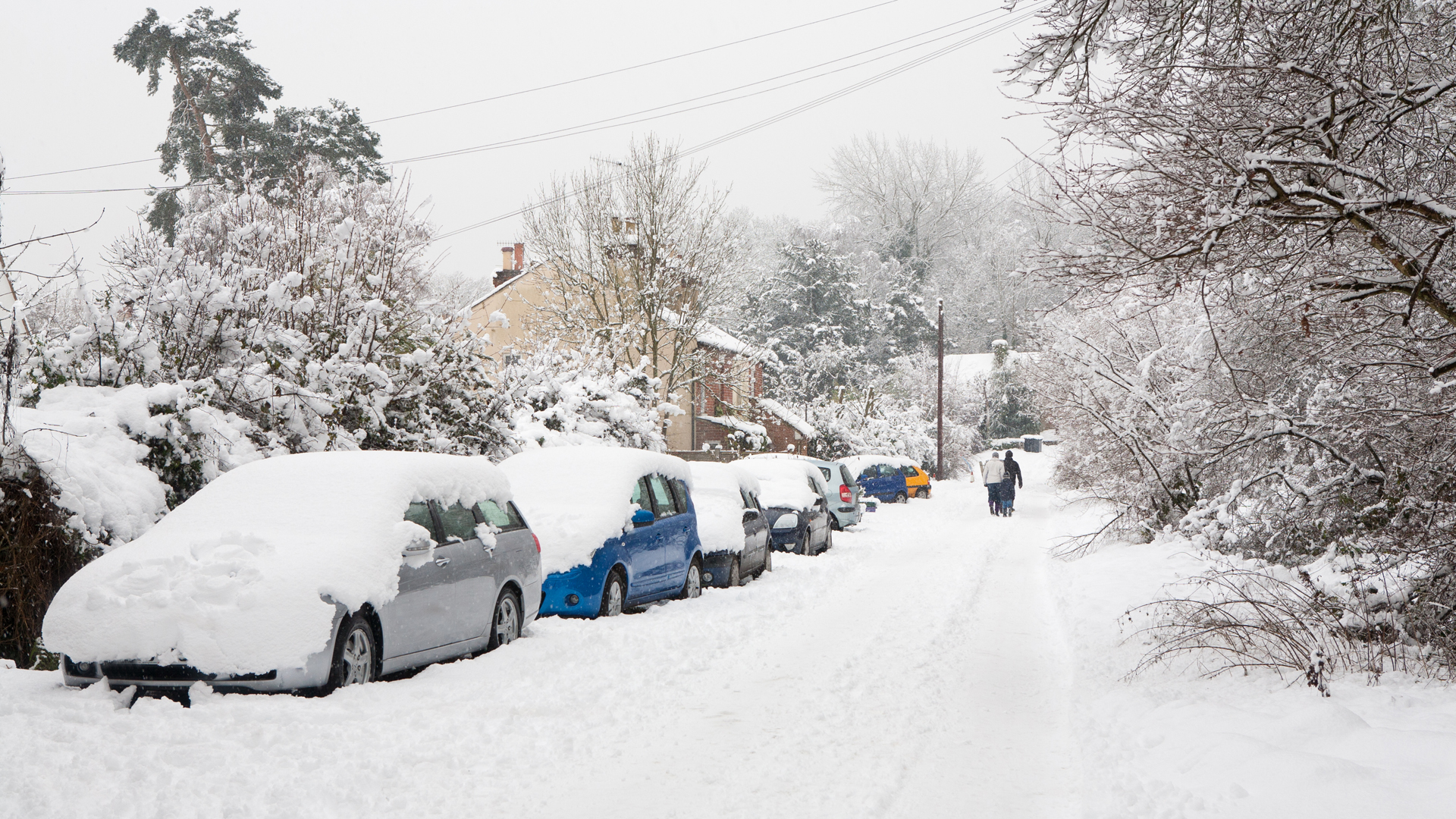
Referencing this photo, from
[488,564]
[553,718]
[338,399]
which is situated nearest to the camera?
[553,718]

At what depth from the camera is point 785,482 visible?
19844 millimetres

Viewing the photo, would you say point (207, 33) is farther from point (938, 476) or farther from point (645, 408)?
point (938, 476)

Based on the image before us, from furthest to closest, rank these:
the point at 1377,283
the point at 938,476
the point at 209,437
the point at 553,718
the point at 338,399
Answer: the point at 938,476
the point at 338,399
the point at 209,437
the point at 553,718
the point at 1377,283

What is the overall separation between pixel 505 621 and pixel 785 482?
11.1m

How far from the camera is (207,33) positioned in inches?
1331

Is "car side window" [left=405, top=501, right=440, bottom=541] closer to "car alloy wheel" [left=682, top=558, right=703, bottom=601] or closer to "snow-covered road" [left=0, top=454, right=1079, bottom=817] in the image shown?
"snow-covered road" [left=0, top=454, right=1079, bottom=817]

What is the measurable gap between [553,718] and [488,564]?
2.31m

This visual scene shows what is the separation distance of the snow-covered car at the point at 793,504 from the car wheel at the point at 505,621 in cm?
913

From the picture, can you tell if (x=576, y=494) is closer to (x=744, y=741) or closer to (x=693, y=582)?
(x=693, y=582)

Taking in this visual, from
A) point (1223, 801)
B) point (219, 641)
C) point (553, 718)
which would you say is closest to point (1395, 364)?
point (1223, 801)

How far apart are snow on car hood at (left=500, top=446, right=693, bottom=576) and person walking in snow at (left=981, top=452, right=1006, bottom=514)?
19.8 metres

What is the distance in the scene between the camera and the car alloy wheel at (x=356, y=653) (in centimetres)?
686

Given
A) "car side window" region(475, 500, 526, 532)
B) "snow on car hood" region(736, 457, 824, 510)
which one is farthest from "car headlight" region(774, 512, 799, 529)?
"car side window" region(475, 500, 526, 532)

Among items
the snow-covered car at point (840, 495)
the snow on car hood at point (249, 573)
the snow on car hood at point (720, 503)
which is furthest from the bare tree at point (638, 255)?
the snow on car hood at point (249, 573)
